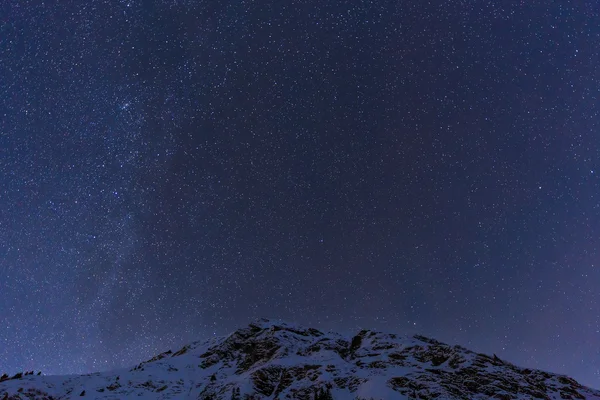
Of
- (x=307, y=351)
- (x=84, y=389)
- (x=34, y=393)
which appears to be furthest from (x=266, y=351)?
(x=34, y=393)

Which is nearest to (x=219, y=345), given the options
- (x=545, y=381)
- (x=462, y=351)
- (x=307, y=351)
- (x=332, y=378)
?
(x=307, y=351)

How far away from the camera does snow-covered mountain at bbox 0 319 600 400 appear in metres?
58.3

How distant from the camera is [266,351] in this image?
281 feet

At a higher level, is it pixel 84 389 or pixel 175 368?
pixel 175 368

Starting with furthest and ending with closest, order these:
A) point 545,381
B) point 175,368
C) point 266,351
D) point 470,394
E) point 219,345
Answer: point 219,345, point 266,351, point 175,368, point 545,381, point 470,394

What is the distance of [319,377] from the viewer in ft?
220

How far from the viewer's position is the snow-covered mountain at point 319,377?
191 feet

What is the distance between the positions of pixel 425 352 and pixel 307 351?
79.5 feet

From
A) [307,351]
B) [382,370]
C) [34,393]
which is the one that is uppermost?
[307,351]

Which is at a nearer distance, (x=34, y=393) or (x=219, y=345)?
(x=34, y=393)

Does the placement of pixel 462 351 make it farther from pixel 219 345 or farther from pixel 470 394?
pixel 219 345

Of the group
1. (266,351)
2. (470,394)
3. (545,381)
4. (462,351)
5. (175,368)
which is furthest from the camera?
(266,351)

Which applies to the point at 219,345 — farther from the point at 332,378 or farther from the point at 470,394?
the point at 470,394

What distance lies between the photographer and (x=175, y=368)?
3125 inches
